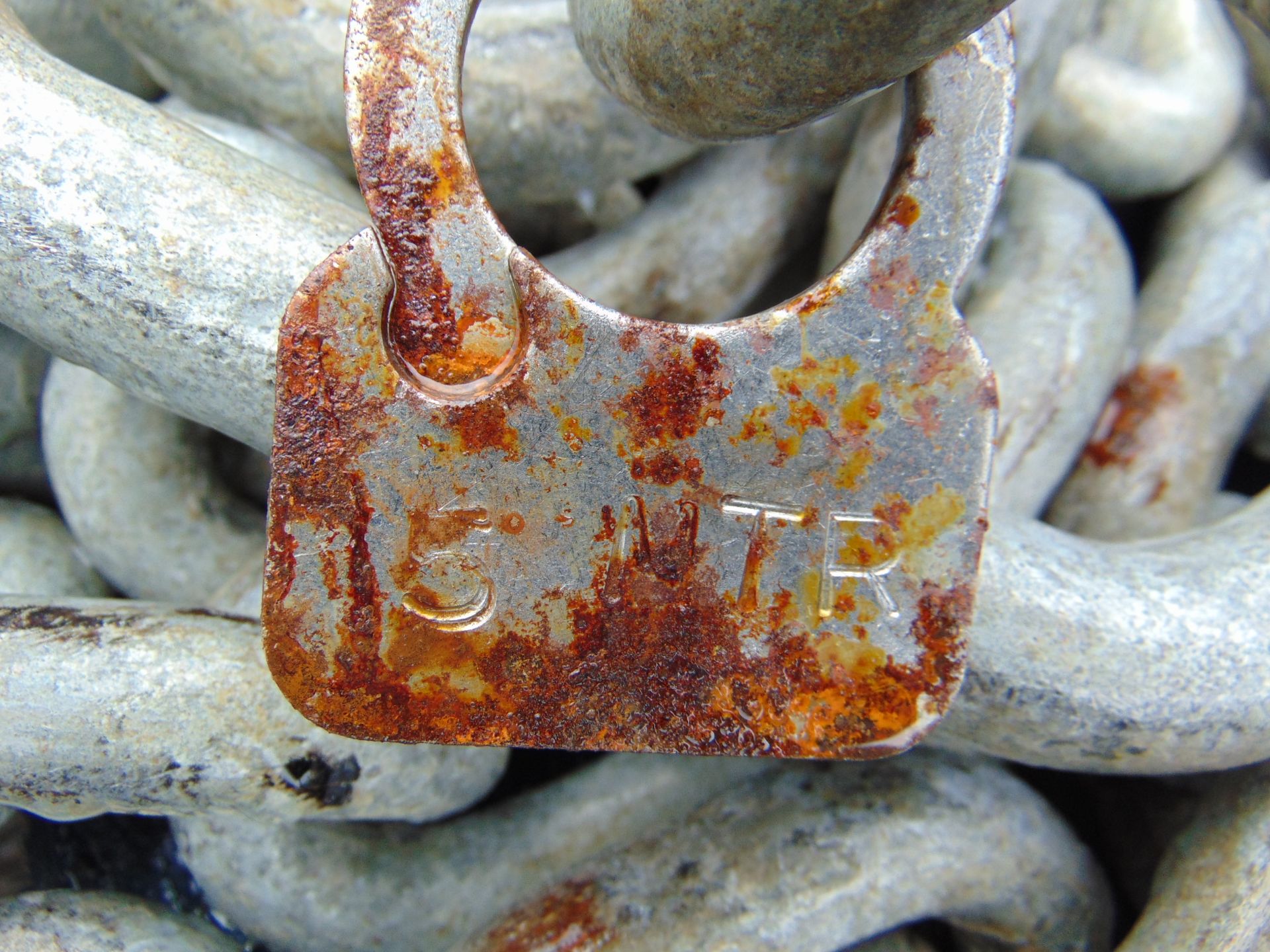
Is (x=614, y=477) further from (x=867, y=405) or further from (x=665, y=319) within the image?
(x=665, y=319)

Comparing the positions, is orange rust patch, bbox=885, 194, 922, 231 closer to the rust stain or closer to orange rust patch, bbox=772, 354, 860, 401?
orange rust patch, bbox=772, 354, 860, 401

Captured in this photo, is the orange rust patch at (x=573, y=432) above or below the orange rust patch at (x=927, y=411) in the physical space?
below

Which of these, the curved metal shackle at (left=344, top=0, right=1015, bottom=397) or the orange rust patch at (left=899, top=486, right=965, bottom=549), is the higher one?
the curved metal shackle at (left=344, top=0, right=1015, bottom=397)

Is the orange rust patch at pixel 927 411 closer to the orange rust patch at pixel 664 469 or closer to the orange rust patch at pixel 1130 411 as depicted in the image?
the orange rust patch at pixel 664 469

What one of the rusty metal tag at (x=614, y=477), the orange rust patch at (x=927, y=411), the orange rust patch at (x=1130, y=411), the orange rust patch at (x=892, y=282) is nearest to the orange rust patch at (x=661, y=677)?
the rusty metal tag at (x=614, y=477)

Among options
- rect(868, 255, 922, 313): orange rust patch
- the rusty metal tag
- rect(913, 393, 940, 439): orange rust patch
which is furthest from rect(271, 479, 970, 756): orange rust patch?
rect(868, 255, 922, 313): orange rust patch

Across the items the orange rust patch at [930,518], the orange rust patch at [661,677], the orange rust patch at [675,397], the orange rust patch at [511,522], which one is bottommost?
the orange rust patch at [661,677]
